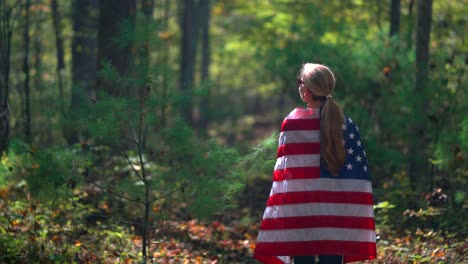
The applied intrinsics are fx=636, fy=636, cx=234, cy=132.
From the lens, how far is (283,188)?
458 centimetres

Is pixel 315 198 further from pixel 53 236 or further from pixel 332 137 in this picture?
pixel 53 236

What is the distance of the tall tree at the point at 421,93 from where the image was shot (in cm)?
791

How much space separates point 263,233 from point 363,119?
15.8 feet

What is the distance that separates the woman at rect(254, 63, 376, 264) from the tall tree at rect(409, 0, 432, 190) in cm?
351

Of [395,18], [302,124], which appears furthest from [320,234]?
[395,18]

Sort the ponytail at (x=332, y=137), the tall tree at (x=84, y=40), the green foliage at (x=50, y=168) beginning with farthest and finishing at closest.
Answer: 1. the tall tree at (x=84, y=40)
2. the green foliage at (x=50, y=168)
3. the ponytail at (x=332, y=137)

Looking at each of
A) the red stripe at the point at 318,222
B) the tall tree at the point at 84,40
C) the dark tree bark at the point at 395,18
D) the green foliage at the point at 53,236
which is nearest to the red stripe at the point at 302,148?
the red stripe at the point at 318,222

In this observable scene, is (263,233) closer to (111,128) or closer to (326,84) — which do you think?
(326,84)

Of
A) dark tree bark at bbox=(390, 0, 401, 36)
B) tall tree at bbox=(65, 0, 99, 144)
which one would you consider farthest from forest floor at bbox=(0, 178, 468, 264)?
tall tree at bbox=(65, 0, 99, 144)

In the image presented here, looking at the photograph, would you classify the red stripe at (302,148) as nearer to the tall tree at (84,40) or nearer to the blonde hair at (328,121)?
the blonde hair at (328,121)

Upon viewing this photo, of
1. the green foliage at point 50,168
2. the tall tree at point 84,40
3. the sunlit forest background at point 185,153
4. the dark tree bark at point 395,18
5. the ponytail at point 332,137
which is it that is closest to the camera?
the ponytail at point 332,137

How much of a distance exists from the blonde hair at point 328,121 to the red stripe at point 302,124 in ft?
0.17

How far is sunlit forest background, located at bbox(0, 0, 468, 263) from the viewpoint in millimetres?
5664

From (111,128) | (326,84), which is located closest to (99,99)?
(111,128)
